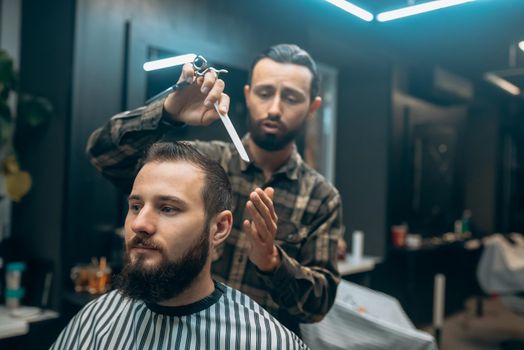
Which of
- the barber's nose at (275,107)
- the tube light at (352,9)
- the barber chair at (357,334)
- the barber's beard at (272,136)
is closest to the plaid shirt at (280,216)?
the barber's beard at (272,136)

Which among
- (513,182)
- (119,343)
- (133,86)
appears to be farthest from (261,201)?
(513,182)

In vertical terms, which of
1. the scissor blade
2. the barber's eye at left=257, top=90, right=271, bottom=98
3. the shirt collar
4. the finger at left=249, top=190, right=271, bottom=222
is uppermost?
the barber's eye at left=257, top=90, right=271, bottom=98

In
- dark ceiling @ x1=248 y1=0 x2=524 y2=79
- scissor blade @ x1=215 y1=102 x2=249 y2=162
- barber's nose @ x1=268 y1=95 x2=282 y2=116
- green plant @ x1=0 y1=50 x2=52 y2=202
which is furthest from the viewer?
dark ceiling @ x1=248 y1=0 x2=524 y2=79

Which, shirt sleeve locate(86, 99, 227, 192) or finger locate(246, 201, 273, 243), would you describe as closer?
finger locate(246, 201, 273, 243)

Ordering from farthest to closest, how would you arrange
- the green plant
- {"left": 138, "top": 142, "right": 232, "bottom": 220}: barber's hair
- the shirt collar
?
the green plant
the shirt collar
{"left": 138, "top": 142, "right": 232, "bottom": 220}: barber's hair

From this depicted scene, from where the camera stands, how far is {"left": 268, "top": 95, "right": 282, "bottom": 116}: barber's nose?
112 centimetres

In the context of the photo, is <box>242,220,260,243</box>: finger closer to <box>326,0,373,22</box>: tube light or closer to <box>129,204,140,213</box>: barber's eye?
<box>129,204,140,213</box>: barber's eye

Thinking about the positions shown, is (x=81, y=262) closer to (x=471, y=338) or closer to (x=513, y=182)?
(x=471, y=338)

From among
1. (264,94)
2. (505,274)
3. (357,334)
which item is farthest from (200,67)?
(505,274)

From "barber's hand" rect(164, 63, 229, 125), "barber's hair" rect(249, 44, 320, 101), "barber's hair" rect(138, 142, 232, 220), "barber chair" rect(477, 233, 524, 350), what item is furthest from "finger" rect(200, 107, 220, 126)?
"barber chair" rect(477, 233, 524, 350)

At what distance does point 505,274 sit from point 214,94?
11.5ft

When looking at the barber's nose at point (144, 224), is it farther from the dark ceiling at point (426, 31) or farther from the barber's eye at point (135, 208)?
the dark ceiling at point (426, 31)

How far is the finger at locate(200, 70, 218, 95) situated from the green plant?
4.46 feet

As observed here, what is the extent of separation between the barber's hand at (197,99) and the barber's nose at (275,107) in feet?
0.66
